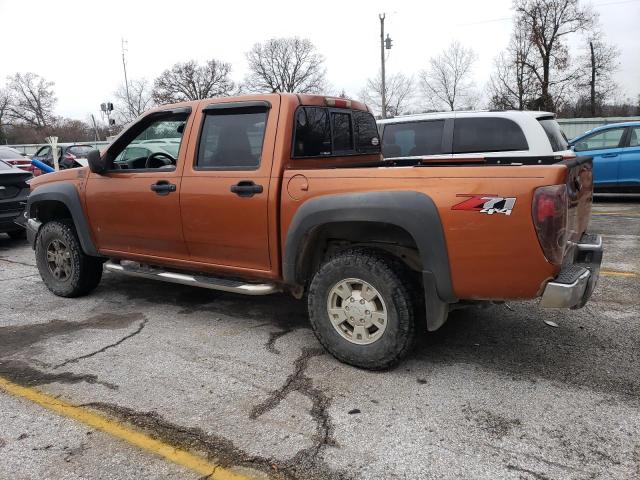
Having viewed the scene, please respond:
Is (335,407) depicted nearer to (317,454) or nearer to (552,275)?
(317,454)

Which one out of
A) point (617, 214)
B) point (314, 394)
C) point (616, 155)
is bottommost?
point (314, 394)

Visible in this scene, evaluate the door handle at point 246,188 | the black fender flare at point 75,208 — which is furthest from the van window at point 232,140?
the black fender flare at point 75,208

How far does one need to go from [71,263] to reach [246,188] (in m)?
2.61

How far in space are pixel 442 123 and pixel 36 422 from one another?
603 centimetres

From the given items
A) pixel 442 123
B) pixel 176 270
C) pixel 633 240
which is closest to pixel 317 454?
pixel 176 270

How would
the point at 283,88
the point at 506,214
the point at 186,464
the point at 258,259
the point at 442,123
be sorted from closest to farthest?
1. the point at 186,464
2. the point at 506,214
3. the point at 258,259
4. the point at 442,123
5. the point at 283,88

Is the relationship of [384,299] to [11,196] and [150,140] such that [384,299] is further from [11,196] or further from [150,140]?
[11,196]

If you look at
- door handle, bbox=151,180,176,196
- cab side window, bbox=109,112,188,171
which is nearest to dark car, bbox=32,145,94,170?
cab side window, bbox=109,112,188,171

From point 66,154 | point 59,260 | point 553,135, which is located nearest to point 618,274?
point 553,135

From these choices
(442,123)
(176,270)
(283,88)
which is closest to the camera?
(176,270)

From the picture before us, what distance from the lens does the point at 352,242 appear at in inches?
150

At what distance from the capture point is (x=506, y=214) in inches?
116

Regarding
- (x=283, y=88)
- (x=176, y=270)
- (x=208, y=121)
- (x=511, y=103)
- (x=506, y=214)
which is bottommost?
(x=176, y=270)

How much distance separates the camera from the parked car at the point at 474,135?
671cm
